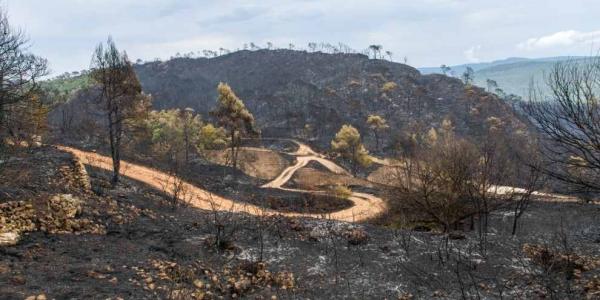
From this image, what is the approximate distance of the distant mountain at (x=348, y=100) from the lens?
134 meters

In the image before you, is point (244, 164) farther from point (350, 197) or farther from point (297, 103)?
point (297, 103)

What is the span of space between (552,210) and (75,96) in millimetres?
143855

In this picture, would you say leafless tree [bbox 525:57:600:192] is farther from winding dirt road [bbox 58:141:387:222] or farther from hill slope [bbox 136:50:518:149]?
hill slope [bbox 136:50:518:149]

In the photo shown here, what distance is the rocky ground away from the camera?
10914 mm

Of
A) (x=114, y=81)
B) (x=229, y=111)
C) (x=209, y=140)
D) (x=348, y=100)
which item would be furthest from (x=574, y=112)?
(x=348, y=100)

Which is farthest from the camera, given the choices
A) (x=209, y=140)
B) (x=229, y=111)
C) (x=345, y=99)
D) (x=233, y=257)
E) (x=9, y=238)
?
(x=345, y=99)

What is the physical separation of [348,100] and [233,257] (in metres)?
146

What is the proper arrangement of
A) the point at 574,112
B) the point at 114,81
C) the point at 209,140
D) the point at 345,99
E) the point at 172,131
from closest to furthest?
the point at 574,112, the point at 114,81, the point at 172,131, the point at 209,140, the point at 345,99

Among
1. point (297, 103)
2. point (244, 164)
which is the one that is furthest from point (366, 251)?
point (297, 103)

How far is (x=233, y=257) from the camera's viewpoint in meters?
13.7

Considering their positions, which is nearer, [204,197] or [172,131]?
[204,197]

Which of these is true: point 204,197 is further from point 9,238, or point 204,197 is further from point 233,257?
point 9,238

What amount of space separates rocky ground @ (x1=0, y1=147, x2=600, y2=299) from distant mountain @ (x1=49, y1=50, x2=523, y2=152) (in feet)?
314

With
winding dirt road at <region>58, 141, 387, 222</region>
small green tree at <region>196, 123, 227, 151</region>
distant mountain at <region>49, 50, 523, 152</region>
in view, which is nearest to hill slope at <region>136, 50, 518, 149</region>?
distant mountain at <region>49, 50, 523, 152</region>
